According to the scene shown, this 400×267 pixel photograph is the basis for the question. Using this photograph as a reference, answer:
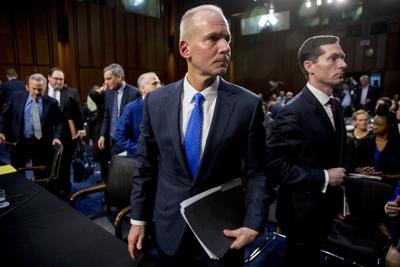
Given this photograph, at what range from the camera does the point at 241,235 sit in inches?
42.9

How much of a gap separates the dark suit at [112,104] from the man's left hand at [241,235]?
8.36 feet

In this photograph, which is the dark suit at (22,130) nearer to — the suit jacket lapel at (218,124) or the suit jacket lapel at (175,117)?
the suit jacket lapel at (175,117)

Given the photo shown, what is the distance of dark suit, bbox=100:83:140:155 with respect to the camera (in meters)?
3.53

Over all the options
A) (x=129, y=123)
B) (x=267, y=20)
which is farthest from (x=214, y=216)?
(x=267, y=20)

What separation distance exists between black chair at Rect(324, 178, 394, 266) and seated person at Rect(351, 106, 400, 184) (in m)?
1.17

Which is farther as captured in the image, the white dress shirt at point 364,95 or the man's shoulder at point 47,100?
the white dress shirt at point 364,95

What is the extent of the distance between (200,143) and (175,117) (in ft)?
0.48

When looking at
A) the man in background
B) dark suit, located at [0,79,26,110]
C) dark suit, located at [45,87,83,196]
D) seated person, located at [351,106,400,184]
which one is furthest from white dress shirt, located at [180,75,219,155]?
the man in background

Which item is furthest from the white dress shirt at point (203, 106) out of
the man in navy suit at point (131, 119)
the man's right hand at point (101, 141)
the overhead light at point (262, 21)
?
the overhead light at point (262, 21)

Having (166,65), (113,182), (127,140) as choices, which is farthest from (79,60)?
(113,182)

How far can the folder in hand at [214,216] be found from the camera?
1.08 meters

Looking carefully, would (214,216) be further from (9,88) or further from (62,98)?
(9,88)

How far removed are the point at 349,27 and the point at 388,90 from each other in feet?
9.61

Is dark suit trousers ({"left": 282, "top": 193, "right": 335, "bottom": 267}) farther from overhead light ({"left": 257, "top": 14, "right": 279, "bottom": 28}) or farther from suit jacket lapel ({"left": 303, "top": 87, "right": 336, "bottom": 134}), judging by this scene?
overhead light ({"left": 257, "top": 14, "right": 279, "bottom": 28})
